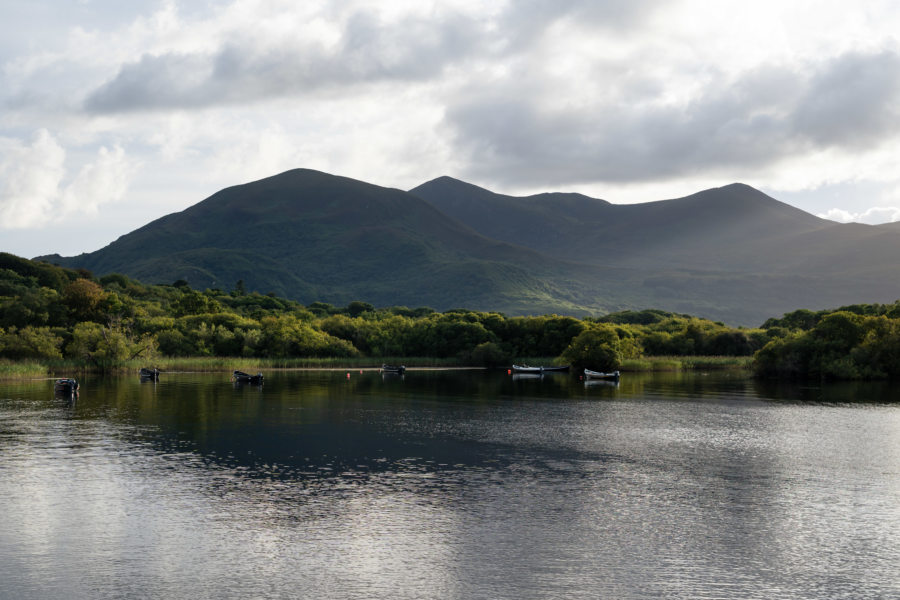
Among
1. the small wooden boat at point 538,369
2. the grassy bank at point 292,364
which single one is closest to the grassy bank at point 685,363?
the grassy bank at point 292,364

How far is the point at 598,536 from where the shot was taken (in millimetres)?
27219

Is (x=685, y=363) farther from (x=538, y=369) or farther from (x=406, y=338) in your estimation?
(x=406, y=338)

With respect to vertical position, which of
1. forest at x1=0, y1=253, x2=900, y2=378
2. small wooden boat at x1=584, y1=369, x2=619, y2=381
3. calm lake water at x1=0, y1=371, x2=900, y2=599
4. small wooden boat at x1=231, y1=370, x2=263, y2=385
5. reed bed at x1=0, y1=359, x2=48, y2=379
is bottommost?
calm lake water at x1=0, y1=371, x2=900, y2=599

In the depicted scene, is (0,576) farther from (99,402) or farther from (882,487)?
(99,402)

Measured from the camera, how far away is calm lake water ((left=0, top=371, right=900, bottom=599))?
73.9ft

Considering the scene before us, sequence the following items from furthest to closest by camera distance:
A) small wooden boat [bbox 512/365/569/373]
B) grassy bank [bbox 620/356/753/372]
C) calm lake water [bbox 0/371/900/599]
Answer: grassy bank [bbox 620/356/753/372], small wooden boat [bbox 512/365/569/373], calm lake water [bbox 0/371/900/599]

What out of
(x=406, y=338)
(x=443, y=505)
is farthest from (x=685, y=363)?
(x=443, y=505)

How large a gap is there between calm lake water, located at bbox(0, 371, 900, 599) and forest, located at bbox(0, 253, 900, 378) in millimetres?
62264

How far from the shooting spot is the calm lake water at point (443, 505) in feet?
73.9

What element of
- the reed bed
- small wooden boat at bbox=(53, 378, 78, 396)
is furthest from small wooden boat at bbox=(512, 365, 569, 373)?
small wooden boat at bbox=(53, 378, 78, 396)

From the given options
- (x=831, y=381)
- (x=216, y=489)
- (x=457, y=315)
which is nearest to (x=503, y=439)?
(x=216, y=489)

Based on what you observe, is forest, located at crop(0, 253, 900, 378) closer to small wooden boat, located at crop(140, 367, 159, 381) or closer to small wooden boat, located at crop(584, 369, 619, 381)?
small wooden boat, located at crop(584, 369, 619, 381)

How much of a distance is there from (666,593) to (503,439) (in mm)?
30519

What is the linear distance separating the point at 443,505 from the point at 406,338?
15295cm
